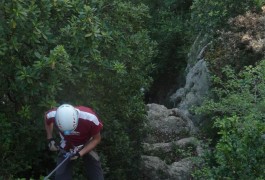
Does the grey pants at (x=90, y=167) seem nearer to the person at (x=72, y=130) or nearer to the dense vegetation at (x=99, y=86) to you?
the person at (x=72, y=130)

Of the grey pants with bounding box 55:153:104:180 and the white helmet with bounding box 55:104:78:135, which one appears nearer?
the white helmet with bounding box 55:104:78:135

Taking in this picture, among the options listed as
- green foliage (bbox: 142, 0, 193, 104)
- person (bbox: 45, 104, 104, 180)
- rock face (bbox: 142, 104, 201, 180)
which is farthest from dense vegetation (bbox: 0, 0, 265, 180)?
green foliage (bbox: 142, 0, 193, 104)

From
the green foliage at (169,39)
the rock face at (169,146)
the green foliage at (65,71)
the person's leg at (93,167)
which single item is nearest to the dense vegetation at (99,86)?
the green foliage at (65,71)

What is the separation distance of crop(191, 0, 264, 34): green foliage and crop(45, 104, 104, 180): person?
7615 millimetres

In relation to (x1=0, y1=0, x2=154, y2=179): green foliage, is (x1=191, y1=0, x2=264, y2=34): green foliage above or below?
above

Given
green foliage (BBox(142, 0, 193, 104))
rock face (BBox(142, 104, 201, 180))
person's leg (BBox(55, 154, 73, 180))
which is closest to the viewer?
person's leg (BBox(55, 154, 73, 180))

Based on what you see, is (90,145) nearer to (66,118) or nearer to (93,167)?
(93,167)

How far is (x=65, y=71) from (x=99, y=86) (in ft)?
6.86

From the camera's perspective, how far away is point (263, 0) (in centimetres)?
1308

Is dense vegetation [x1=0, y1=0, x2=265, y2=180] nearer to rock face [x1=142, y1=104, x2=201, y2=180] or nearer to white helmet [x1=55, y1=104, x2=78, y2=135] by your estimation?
white helmet [x1=55, y1=104, x2=78, y2=135]

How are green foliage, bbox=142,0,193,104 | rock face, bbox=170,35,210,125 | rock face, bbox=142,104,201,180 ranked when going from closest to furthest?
rock face, bbox=142,104,201,180 < rock face, bbox=170,35,210,125 < green foliage, bbox=142,0,193,104

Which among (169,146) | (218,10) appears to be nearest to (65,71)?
(169,146)

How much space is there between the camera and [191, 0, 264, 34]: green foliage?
13.3 meters

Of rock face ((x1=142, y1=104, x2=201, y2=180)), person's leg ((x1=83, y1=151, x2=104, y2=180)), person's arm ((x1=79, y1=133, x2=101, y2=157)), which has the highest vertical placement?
person's arm ((x1=79, y1=133, x2=101, y2=157))
